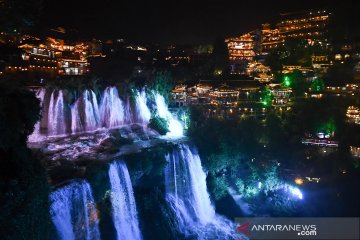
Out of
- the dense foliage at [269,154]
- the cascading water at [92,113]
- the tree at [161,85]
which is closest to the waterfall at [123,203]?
the dense foliage at [269,154]

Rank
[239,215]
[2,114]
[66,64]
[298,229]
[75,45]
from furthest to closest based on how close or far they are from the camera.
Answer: [75,45] → [66,64] → [239,215] → [298,229] → [2,114]

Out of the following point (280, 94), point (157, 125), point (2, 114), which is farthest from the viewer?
point (280, 94)

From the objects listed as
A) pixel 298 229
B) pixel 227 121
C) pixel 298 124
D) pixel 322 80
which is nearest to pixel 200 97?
pixel 227 121

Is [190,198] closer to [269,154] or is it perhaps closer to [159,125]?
[159,125]

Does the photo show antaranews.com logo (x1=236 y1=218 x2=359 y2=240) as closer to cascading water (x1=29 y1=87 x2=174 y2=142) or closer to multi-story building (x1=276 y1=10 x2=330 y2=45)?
cascading water (x1=29 y1=87 x2=174 y2=142)

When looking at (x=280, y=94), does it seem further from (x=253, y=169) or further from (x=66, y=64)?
(x=66, y=64)

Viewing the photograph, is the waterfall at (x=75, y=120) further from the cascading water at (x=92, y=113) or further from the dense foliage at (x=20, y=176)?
the dense foliage at (x=20, y=176)

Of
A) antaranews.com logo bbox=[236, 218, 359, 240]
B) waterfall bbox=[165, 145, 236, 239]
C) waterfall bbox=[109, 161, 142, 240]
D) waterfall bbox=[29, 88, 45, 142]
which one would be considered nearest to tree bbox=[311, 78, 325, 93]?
antaranews.com logo bbox=[236, 218, 359, 240]

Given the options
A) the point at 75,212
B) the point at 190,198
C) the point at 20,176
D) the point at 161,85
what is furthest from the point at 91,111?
Answer: the point at 20,176
